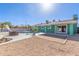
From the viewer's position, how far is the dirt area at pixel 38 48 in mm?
5293

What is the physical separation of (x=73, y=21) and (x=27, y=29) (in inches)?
37.8

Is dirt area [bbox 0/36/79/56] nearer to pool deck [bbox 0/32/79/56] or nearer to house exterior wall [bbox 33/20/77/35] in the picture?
pool deck [bbox 0/32/79/56]

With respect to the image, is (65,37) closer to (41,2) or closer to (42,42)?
(42,42)

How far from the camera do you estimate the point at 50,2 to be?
5219 millimetres

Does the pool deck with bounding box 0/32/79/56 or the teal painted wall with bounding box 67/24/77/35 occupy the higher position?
the teal painted wall with bounding box 67/24/77/35

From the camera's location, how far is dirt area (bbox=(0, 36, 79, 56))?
17.4 ft

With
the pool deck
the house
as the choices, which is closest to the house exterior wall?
the house

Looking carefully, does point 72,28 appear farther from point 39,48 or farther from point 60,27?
point 39,48

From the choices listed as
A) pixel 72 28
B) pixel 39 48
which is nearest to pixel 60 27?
pixel 72 28

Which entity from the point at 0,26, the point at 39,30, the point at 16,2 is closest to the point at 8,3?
the point at 16,2

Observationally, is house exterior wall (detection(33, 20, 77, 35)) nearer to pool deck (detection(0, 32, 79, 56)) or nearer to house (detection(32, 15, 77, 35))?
house (detection(32, 15, 77, 35))

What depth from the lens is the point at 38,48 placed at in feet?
17.6

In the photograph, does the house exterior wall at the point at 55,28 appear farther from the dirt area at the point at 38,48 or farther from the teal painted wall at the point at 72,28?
the dirt area at the point at 38,48

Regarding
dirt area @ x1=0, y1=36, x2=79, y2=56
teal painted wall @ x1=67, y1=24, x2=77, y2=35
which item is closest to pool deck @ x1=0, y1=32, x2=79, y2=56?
dirt area @ x1=0, y1=36, x2=79, y2=56
